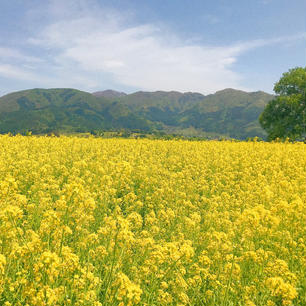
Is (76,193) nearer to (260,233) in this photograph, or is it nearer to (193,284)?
(193,284)

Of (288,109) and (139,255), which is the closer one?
(139,255)

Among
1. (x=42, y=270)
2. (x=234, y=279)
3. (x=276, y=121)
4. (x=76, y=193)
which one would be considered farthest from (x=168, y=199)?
(x=276, y=121)

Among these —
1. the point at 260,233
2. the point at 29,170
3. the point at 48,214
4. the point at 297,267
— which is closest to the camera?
the point at 48,214

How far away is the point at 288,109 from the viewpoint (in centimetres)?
4638

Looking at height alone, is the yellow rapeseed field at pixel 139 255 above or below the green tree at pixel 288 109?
below

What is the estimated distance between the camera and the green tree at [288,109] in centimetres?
4388

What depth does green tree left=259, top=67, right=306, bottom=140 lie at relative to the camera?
4388cm

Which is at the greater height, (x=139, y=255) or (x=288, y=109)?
(x=288, y=109)

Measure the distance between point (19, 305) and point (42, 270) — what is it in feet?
1.58

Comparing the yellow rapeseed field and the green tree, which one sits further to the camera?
the green tree

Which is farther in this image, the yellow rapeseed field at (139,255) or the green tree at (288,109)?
the green tree at (288,109)

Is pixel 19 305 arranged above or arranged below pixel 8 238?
below

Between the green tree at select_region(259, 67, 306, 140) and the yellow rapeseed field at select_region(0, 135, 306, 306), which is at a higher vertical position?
the green tree at select_region(259, 67, 306, 140)

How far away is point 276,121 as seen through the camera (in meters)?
47.4
